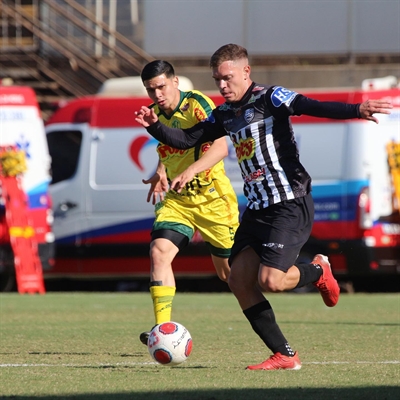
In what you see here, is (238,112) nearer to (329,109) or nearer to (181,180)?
(181,180)

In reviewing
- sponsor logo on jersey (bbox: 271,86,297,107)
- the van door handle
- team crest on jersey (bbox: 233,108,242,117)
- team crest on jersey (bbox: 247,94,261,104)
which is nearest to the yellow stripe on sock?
team crest on jersey (bbox: 233,108,242,117)

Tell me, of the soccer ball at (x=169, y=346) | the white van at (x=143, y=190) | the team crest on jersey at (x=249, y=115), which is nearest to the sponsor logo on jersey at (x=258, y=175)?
the team crest on jersey at (x=249, y=115)

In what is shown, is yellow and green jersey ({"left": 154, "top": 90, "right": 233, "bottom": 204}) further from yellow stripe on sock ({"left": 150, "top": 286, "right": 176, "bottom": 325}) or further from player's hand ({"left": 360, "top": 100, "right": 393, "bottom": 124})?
player's hand ({"left": 360, "top": 100, "right": 393, "bottom": 124})

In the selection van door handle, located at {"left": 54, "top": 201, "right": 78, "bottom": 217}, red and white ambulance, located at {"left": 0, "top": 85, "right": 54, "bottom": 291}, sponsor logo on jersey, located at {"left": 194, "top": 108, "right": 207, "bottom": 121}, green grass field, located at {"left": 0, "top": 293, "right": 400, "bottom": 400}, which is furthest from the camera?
van door handle, located at {"left": 54, "top": 201, "right": 78, "bottom": 217}

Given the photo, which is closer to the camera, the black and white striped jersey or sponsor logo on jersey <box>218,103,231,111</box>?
the black and white striped jersey

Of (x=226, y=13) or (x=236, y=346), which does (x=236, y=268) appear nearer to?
(x=236, y=346)

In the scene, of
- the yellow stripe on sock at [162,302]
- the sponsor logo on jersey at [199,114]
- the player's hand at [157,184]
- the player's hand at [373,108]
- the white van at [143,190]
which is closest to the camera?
the player's hand at [373,108]

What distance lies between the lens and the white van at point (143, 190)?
16375 mm

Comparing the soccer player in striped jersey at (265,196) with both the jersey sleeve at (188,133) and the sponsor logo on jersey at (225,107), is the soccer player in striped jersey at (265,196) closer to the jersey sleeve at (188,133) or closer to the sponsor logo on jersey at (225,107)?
the sponsor logo on jersey at (225,107)

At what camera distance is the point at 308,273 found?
7.54 m

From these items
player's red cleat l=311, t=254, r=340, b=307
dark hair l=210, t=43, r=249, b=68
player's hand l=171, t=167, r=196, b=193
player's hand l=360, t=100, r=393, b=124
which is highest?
dark hair l=210, t=43, r=249, b=68

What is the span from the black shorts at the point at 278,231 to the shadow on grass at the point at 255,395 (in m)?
1.18

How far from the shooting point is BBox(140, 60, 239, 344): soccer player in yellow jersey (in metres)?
8.42

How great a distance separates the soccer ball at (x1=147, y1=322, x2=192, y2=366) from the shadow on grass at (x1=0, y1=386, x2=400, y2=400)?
1024mm
